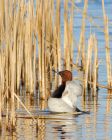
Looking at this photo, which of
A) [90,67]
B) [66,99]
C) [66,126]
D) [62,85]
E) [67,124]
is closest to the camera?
[66,126]

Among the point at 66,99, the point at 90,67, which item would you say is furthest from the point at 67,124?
the point at 90,67

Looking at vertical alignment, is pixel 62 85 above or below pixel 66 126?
above

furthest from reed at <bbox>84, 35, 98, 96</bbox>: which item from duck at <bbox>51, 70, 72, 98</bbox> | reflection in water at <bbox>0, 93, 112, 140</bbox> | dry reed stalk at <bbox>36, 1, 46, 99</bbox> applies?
duck at <bbox>51, 70, 72, 98</bbox>

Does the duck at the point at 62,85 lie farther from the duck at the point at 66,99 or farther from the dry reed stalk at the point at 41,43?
the dry reed stalk at the point at 41,43

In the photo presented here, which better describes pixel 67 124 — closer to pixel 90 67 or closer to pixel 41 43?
pixel 41 43

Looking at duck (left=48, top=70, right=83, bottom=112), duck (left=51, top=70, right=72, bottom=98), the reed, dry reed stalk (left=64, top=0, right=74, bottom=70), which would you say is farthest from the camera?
the reed

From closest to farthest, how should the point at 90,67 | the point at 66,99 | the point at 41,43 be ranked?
the point at 66,99 → the point at 41,43 → the point at 90,67

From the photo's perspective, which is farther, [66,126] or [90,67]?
[90,67]

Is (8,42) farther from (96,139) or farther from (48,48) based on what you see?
(48,48)

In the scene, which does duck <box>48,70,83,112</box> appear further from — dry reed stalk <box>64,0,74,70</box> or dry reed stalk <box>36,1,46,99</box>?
dry reed stalk <box>64,0,74,70</box>

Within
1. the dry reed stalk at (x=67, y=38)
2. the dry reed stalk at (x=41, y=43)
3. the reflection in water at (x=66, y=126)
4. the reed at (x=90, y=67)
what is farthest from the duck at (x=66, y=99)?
the reed at (x=90, y=67)

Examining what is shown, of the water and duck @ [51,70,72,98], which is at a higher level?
duck @ [51,70,72,98]

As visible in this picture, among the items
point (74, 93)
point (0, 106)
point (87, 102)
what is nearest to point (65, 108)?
point (74, 93)

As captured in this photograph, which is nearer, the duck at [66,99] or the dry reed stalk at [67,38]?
the duck at [66,99]
